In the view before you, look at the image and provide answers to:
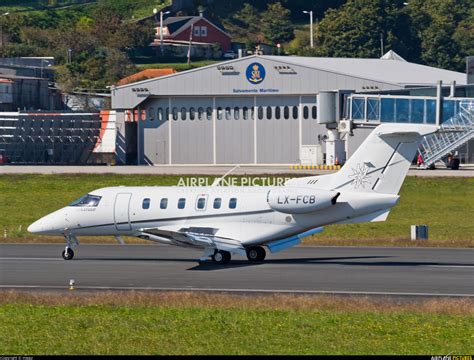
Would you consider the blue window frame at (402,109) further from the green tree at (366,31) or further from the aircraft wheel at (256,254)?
the green tree at (366,31)

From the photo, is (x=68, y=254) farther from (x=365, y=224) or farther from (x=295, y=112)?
(x=295, y=112)

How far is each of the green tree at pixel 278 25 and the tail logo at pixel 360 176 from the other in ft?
447

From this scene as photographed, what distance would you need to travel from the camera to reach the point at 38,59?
443 ft

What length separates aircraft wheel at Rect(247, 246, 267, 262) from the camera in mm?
35750

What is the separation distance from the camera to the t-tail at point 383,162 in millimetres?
33656

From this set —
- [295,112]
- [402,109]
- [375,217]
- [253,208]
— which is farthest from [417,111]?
[375,217]

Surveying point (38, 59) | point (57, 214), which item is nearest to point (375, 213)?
point (57, 214)

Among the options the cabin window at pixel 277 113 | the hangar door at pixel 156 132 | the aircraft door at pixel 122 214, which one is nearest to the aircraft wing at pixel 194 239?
the aircraft door at pixel 122 214

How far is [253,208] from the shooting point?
114ft

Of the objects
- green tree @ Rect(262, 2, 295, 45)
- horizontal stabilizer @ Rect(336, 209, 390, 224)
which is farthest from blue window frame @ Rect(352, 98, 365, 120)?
green tree @ Rect(262, 2, 295, 45)

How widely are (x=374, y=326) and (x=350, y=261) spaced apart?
566 inches

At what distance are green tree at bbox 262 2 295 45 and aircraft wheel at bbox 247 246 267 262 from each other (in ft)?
442

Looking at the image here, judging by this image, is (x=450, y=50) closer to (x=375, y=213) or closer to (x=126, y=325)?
(x=375, y=213)

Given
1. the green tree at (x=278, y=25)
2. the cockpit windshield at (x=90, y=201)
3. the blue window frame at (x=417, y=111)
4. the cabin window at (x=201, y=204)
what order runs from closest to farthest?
1. the cabin window at (x=201, y=204)
2. the cockpit windshield at (x=90, y=201)
3. the blue window frame at (x=417, y=111)
4. the green tree at (x=278, y=25)
